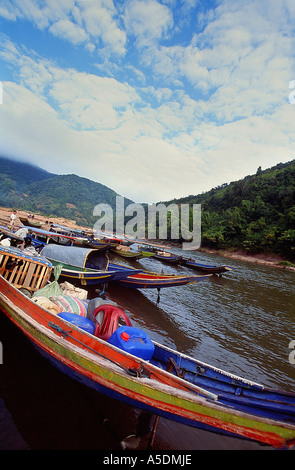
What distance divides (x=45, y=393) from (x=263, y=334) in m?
9.16

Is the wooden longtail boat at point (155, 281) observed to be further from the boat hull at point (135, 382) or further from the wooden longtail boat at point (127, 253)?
the wooden longtail boat at point (127, 253)

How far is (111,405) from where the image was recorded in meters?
4.00

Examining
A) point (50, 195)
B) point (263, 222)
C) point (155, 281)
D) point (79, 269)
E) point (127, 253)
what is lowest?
point (155, 281)

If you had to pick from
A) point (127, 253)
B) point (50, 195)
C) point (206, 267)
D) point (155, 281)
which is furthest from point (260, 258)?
point (50, 195)

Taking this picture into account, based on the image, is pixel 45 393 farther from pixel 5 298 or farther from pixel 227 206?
pixel 227 206

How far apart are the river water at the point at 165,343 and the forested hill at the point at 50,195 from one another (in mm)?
113436

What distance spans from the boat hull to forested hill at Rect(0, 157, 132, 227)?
385 ft

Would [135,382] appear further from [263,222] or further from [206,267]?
[263,222]

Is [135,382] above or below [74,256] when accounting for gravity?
below

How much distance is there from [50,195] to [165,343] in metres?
162

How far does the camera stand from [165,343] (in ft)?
23.6
